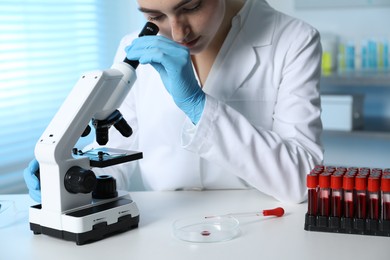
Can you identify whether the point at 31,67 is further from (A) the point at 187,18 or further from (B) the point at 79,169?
(B) the point at 79,169

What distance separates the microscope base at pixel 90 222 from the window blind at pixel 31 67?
150 centimetres

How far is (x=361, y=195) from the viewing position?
4.34 ft

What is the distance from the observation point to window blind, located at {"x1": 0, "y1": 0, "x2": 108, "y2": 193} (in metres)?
2.76

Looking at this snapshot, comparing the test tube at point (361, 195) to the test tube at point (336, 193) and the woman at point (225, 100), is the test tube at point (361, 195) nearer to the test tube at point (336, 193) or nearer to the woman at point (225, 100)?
the test tube at point (336, 193)

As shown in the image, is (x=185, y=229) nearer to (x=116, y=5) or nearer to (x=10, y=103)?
(x=10, y=103)

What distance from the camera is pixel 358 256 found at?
1201 millimetres

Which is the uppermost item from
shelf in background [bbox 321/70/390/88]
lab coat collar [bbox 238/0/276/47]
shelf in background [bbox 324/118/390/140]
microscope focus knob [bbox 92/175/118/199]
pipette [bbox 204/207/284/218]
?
lab coat collar [bbox 238/0/276/47]

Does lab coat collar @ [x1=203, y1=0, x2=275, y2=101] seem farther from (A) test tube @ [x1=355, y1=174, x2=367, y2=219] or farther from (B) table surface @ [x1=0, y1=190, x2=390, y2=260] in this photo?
(A) test tube @ [x1=355, y1=174, x2=367, y2=219]

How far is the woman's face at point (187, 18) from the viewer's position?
160 cm

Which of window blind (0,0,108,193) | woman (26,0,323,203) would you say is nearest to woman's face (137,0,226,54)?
woman (26,0,323,203)

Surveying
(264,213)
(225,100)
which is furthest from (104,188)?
(225,100)

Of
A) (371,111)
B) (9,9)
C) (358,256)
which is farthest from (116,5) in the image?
(358,256)

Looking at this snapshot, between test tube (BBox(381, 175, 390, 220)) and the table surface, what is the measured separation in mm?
57

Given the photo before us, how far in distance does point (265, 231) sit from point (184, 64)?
485 mm
